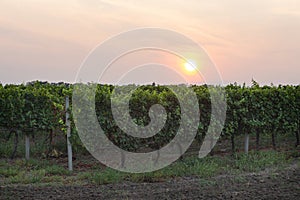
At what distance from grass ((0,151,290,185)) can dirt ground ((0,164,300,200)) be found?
378mm

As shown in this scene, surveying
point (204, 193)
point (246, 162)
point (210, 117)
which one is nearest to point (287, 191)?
point (204, 193)

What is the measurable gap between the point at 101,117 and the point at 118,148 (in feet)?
3.04

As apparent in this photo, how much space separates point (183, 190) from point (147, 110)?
11.7ft

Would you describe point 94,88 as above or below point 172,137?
above

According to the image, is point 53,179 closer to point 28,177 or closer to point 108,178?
point 28,177

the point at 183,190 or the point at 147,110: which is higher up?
the point at 147,110

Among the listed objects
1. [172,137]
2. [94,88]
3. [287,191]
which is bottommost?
[287,191]

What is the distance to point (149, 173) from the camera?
9.27m

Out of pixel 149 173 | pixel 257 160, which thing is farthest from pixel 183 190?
pixel 257 160

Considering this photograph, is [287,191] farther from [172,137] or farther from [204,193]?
[172,137]

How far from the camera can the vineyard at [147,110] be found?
10.9 m

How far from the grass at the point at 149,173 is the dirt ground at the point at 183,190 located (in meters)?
0.38

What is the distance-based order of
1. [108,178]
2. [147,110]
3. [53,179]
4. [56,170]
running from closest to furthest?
[108,178], [53,179], [56,170], [147,110]

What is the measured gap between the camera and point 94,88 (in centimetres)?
1102
